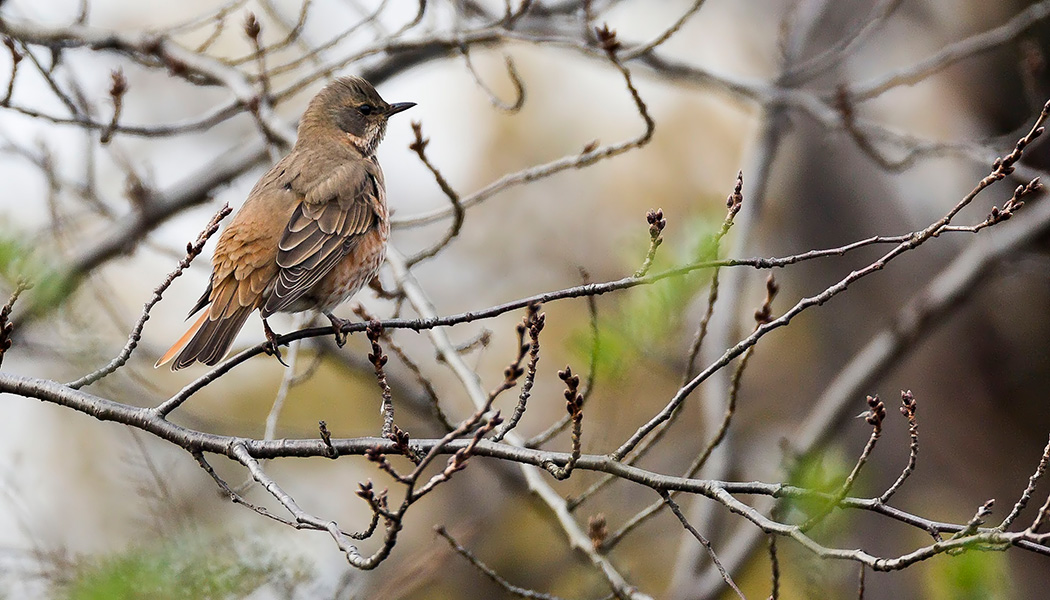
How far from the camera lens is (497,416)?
2668mm

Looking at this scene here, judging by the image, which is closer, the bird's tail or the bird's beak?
the bird's tail

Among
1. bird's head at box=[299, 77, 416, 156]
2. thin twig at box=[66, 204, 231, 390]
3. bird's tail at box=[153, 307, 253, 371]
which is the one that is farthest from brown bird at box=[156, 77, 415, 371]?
thin twig at box=[66, 204, 231, 390]

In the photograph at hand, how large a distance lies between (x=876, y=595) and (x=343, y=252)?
5.42m

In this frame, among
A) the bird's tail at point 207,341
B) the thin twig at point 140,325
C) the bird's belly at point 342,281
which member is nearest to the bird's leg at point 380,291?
the bird's belly at point 342,281

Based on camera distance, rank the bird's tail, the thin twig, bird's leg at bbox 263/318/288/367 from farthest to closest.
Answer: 1. the bird's tail
2. bird's leg at bbox 263/318/288/367
3. the thin twig

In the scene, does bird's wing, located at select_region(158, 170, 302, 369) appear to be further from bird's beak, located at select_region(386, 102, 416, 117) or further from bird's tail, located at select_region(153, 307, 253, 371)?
bird's beak, located at select_region(386, 102, 416, 117)

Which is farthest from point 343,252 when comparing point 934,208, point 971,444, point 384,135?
point 934,208

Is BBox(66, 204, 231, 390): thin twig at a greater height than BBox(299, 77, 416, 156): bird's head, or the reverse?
BBox(299, 77, 416, 156): bird's head

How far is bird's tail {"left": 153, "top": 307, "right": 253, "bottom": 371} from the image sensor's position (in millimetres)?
4043

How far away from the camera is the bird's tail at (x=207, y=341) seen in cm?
404

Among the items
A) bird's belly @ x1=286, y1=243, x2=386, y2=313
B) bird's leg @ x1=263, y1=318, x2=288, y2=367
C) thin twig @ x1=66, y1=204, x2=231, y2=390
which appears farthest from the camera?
bird's belly @ x1=286, y1=243, x2=386, y2=313

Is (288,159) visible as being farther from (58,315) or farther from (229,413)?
(229,413)

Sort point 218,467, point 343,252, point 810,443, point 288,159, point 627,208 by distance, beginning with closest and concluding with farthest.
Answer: point 343,252
point 288,159
point 810,443
point 218,467
point 627,208

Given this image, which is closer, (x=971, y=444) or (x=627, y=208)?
(x=971, y=444)
